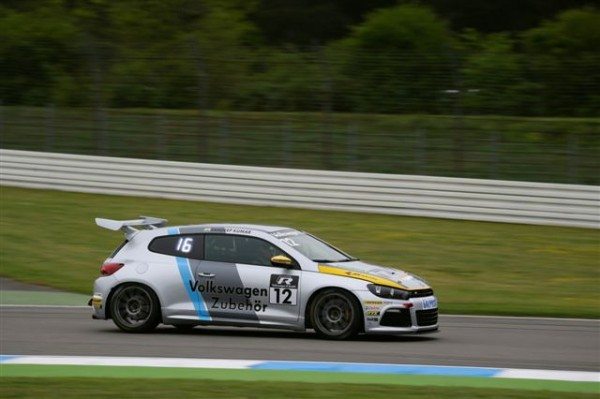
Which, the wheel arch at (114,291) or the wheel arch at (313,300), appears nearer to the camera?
the wheel arch at (313,300)

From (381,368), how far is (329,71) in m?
14.3

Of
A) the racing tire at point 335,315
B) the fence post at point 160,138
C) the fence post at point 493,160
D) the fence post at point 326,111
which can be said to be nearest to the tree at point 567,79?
the fence post at point 493,160

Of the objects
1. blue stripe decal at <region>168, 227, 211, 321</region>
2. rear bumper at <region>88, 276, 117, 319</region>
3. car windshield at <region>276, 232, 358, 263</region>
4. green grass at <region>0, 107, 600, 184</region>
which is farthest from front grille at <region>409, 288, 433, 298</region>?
green grass at <region>0, 107, 600, 184</region>

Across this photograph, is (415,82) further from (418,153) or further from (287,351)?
(287,351)

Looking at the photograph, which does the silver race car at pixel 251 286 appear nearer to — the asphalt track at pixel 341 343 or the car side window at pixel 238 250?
the car side window at pixel 238 250

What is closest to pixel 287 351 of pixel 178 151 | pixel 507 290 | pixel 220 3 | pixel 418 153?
pixel 507 290

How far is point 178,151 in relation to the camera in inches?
989

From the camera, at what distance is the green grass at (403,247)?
1689 cm

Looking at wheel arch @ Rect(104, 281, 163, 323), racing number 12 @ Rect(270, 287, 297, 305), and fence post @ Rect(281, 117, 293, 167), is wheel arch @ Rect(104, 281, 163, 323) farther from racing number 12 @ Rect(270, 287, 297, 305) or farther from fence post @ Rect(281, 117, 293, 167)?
fence post @ Rect(281, 117, 293, 167)

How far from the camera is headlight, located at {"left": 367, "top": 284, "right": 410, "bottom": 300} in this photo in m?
11.8

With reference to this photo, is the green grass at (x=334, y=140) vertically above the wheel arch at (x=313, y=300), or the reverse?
the green grass at (x=334, y=140)

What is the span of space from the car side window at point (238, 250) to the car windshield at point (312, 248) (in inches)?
9.1

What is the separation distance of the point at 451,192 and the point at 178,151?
21.0 feet

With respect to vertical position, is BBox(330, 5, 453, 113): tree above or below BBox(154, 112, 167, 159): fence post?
above
